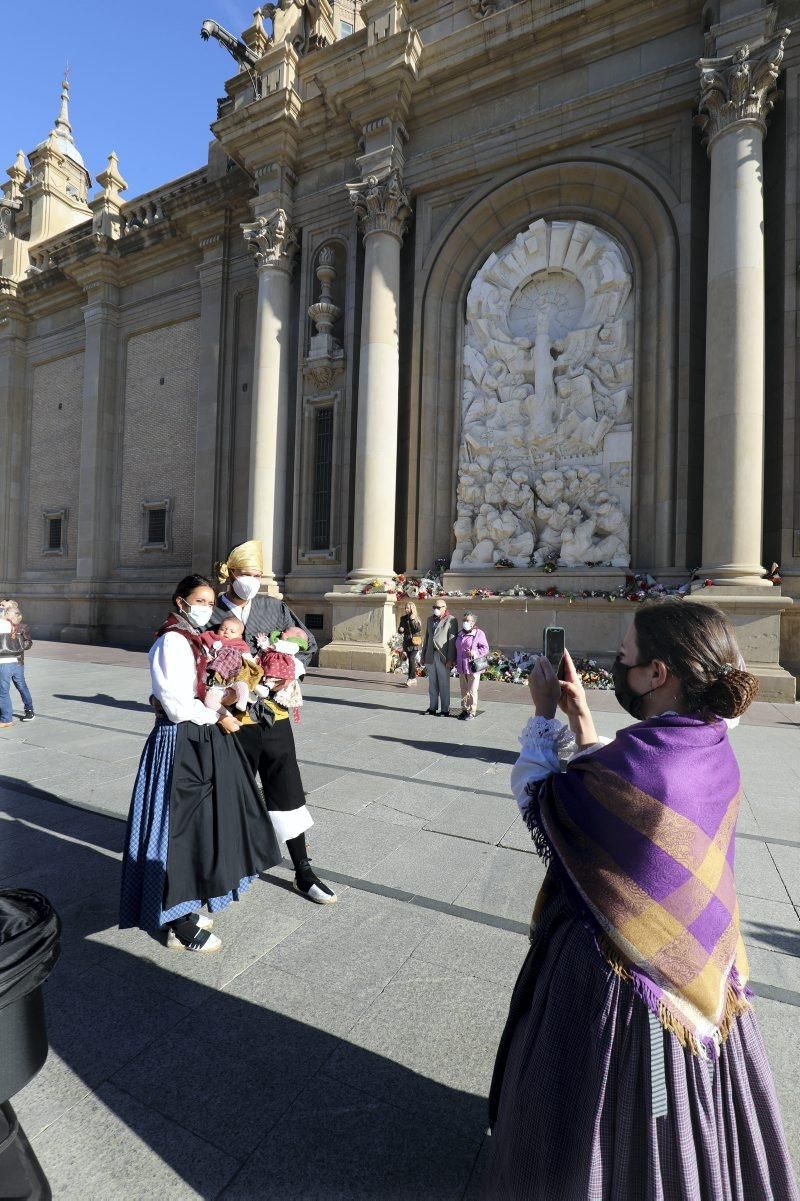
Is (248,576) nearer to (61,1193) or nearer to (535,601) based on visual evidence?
(61,1193)

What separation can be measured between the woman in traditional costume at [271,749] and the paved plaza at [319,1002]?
0.59 feet

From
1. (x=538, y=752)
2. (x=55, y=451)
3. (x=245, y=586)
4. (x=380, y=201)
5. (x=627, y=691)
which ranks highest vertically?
(x=380, y=201)

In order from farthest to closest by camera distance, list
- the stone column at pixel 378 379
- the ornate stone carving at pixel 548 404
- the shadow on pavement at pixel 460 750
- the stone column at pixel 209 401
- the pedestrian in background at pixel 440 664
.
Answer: the stone column at pixel 209 401 → the stone column at pixel 378 379 → the ornate stone carving at pixel 548 404 → the pedestrian in background at pixel 440 664 → the shadow on pavement at pixel 460 750

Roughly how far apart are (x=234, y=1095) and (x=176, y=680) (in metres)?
1.61

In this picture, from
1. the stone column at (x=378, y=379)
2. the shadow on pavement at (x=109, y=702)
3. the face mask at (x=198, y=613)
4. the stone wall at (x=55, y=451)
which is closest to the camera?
the face mask at (x=198, y=613)

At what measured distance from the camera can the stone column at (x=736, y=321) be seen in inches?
389

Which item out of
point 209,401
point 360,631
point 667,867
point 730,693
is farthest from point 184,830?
point 209,401

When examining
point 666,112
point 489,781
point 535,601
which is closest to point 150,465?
point 535,601

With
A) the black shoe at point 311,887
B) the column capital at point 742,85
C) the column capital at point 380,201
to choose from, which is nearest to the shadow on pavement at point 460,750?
the black shoe at point 311,887

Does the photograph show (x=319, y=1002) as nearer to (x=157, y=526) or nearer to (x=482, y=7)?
(x=482, y=7)

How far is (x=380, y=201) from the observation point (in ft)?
43.3

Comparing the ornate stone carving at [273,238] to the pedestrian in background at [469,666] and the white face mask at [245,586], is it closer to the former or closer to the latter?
the pedestrian in background at [469,666]

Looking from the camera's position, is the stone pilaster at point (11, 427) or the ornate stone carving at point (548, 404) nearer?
the ornate stone carving at point (548, 404)

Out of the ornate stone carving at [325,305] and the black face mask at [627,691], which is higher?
the ornate stone carving at [325,305]
